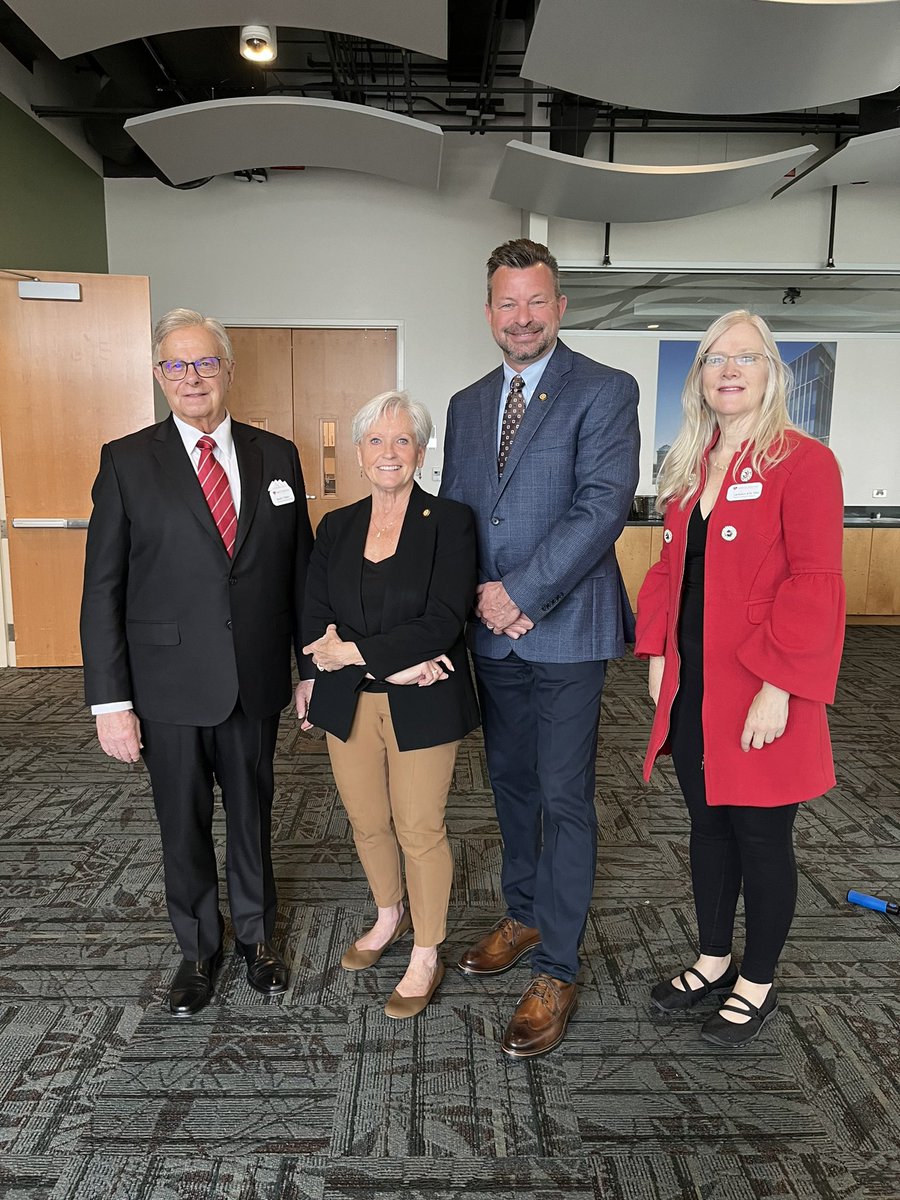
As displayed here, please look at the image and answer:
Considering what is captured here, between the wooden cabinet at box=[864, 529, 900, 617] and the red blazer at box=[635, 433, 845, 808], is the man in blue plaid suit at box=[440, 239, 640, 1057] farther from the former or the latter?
the wooden cabinet at box=[864, 529, 900, 617]

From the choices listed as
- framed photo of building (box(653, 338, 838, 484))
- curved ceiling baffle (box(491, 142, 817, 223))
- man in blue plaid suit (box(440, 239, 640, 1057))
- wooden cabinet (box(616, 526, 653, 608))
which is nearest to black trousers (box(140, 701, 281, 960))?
man in blue plaid suit (box(440, 239, 640, 1057))

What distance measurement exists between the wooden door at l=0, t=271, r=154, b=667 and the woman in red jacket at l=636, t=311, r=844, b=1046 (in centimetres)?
460

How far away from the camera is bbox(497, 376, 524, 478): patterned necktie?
2.04 m

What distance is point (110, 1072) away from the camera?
1.90 metres

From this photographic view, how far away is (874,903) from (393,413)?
2.25 metres

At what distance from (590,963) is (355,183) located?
6667mm

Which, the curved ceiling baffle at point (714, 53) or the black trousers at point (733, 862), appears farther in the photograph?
the curved ceiling baffle at point (714, 53)

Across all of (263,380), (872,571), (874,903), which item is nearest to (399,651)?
(874,903)

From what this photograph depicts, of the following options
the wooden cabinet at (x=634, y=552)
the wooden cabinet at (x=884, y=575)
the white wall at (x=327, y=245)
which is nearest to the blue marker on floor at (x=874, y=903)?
the wooden cabinet at (x=634, y=552)

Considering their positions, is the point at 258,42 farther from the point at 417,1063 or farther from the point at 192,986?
the point at 417,1063

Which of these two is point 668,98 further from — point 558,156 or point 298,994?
point 298,994

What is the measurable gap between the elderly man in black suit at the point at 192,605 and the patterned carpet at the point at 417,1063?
268 millimetres

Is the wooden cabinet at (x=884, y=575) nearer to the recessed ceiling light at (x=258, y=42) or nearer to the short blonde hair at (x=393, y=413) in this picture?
the recessed ceiling light at (x=258, y=42)

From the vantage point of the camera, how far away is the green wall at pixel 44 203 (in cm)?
543
